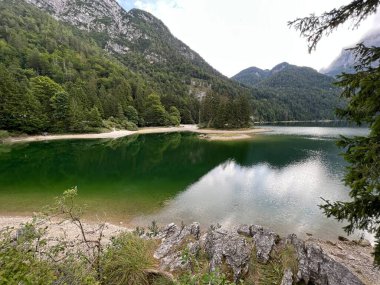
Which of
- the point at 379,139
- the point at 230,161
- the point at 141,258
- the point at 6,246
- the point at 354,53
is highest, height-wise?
the point at 354,53

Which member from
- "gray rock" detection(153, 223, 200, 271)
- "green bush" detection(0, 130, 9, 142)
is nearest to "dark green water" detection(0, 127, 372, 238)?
"gray rock" detection(153, 223, 200, 271)

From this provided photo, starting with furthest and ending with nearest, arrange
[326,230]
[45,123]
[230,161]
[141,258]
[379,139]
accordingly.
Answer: [45,123], [230,161], [326,230], [141,258], [379,139]

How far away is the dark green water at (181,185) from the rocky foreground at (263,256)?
14.0ft

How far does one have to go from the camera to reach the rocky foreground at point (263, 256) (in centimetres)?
814

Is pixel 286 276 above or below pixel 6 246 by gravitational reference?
below

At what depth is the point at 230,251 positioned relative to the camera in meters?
9.09

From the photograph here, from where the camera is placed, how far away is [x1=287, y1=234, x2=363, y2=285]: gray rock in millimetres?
7863

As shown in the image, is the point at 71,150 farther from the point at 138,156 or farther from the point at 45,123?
the point at 45,123

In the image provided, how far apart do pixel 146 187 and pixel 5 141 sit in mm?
42228

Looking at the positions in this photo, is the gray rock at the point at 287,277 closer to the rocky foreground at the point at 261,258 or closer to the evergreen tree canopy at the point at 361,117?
the rocky foreground at the point at 261,258

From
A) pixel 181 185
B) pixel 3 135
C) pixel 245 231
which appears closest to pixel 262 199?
pixel 181 185

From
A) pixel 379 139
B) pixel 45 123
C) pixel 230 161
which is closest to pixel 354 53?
pixel 379 139

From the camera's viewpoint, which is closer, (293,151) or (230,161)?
(230,161)

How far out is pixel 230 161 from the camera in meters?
37.1
